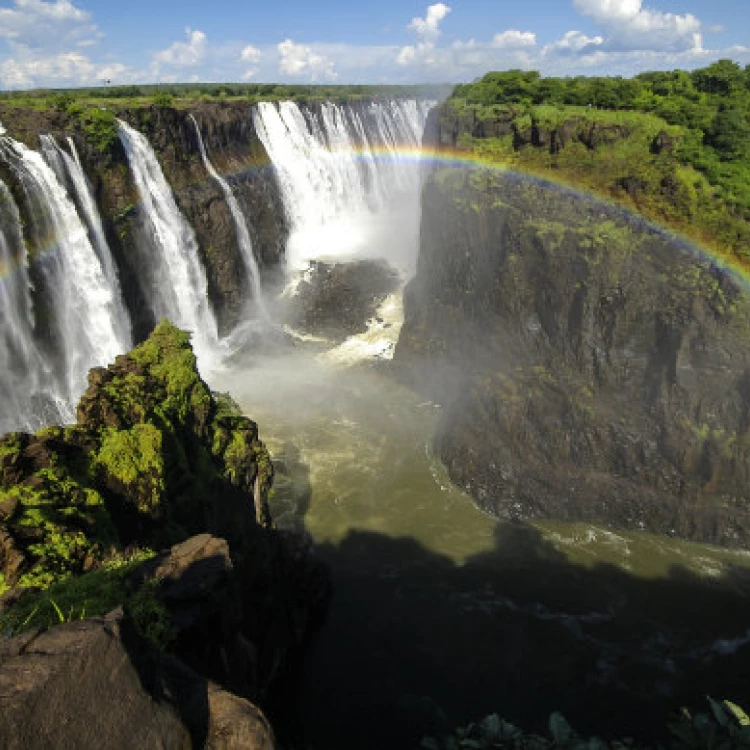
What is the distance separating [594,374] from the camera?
2328cm

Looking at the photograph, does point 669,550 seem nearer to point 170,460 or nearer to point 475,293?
point 475,293

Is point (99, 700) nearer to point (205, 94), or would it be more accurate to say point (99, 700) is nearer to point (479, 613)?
point (479, 613)

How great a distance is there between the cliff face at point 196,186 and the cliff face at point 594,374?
15570 millimetres

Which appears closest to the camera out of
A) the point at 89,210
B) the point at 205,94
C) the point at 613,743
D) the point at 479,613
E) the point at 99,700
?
the point at 99,700

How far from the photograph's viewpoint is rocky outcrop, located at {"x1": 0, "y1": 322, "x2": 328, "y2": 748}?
4559 mm

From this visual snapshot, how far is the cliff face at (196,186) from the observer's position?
1139 inches

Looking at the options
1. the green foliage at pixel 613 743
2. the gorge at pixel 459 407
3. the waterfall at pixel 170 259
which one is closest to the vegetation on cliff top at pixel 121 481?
the gorge at pixel 459 407

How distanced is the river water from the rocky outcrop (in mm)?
1649

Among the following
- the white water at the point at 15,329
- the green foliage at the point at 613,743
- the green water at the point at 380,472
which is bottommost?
the green water at the point at 380,472

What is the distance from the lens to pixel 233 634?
941 centimetres

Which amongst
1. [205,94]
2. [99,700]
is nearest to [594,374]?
[99,700]

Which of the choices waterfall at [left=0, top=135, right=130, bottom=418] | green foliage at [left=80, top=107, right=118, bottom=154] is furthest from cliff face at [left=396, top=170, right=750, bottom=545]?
green foliage at [left=80, top=107, right=118, bottom=154]

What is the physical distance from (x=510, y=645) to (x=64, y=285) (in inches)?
878

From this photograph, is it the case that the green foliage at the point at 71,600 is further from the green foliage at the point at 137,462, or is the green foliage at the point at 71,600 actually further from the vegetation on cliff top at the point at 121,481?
the green foliage at the point at 137,462
